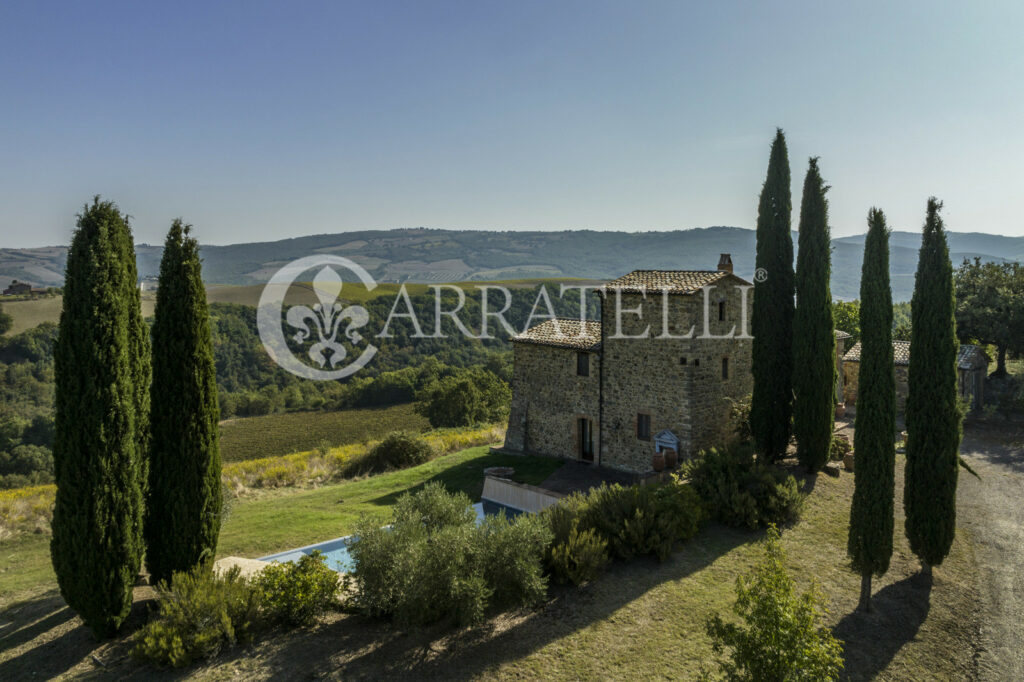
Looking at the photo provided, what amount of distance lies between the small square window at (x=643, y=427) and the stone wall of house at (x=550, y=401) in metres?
1.57

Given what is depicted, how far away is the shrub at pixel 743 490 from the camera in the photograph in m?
12.4

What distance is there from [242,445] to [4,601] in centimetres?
2890

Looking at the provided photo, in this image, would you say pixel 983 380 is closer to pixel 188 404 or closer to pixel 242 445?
pixel 188 404

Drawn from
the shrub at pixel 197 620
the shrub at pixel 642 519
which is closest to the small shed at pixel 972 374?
the shrub at pixel 642 519

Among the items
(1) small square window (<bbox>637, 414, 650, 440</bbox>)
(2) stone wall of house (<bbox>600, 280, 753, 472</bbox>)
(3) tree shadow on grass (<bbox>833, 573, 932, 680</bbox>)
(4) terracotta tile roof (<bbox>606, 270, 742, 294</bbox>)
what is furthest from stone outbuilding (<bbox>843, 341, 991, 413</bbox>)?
(3) tree shadow on grass (<bbox>833, 573, 932, 680</bbox>)

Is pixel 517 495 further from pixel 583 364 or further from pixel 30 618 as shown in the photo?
pixel 30 618

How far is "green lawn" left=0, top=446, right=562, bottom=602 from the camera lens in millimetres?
12141

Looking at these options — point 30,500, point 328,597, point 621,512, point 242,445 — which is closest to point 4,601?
point 328,597

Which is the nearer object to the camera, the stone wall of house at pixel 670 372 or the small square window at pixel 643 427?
the stone wall of house at pixel 670 372

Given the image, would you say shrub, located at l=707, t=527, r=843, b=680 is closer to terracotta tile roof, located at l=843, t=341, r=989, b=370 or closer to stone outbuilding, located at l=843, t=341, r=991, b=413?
stone outbuilding, located at l=843, t=341, r=991, b=413

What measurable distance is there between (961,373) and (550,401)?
16.1 meters

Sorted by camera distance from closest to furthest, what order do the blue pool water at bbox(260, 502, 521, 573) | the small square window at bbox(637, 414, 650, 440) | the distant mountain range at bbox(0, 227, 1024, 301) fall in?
1. the blue pool water at bbox(260, 502, 521, 573)
2. the small square window at bbox(637, 414, 650, 440)
3. the distant mountain range at bbox(0, 227, 1024, 301)

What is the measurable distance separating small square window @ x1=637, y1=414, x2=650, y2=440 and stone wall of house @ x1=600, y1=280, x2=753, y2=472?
113 mm

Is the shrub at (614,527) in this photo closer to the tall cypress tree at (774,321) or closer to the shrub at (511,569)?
the shrub at (511,569)
